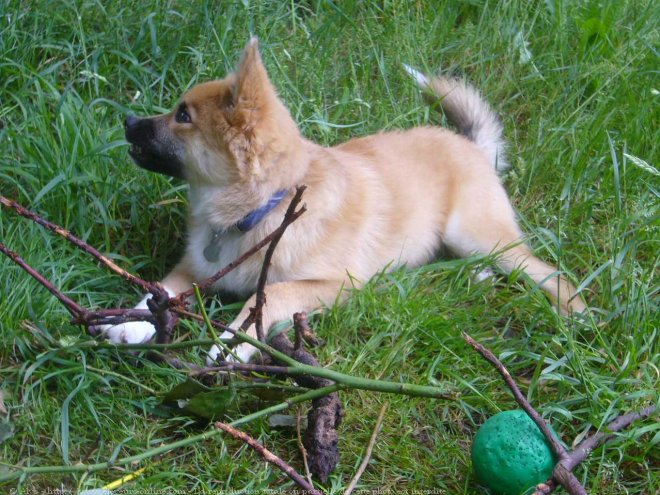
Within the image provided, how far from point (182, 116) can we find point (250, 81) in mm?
339

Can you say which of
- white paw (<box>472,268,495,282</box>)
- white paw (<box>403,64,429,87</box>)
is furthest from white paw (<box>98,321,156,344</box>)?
white paw (<box>403,64,429,87</box>)

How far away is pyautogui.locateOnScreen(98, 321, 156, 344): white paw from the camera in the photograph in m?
3.06

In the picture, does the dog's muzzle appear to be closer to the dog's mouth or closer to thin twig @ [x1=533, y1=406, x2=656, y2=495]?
the dog's mouth

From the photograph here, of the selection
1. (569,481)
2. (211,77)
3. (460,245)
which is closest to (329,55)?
(211,77)

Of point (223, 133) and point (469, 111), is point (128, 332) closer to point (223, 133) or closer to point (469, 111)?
point (223, 133)

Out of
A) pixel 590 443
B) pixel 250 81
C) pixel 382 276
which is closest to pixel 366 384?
pixel 590 443

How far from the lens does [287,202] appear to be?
323 cm

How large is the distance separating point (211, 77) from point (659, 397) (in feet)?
8.09

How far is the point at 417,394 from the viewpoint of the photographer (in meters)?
2.36

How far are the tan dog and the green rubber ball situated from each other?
2.47ft

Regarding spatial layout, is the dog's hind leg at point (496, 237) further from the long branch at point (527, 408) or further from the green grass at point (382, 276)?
the long branch at point (527, 408)

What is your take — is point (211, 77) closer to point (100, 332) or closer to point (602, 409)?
point (100, 332)

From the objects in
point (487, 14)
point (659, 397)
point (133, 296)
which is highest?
point (487, 14)

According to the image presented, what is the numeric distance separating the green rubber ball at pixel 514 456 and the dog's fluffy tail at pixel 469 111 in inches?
81.7
